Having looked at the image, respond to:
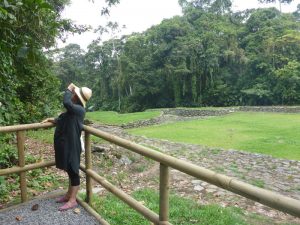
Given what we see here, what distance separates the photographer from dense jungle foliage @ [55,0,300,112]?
30.0 meters

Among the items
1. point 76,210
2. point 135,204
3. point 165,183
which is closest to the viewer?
point 165,183

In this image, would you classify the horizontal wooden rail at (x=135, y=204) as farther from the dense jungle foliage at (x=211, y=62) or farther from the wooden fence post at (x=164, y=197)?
the dense jungle foliage at (x=211, y=62)

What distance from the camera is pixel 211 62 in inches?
1267

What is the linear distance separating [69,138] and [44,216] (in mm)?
843

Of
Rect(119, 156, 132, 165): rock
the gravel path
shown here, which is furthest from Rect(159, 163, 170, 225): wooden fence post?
Rect(119, 156, 132, 165): rock

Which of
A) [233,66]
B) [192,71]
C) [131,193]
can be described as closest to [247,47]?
[233,66]

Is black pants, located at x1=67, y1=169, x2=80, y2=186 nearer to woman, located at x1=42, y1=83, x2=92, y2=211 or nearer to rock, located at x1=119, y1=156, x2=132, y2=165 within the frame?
woman, located at x1=42, y1=83, x2=92, y2=211

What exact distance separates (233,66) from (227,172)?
94.0ft

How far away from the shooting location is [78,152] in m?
A: 3.45

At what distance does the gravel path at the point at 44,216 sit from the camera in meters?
3.26

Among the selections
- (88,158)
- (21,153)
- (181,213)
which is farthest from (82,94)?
(181,213)

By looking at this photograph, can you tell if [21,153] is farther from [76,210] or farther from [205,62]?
[205,62]

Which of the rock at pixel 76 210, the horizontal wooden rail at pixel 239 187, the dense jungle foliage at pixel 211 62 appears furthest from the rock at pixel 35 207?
the dense jungle foliage at pixel 211 62

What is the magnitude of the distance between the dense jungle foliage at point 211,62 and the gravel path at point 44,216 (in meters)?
27.3
